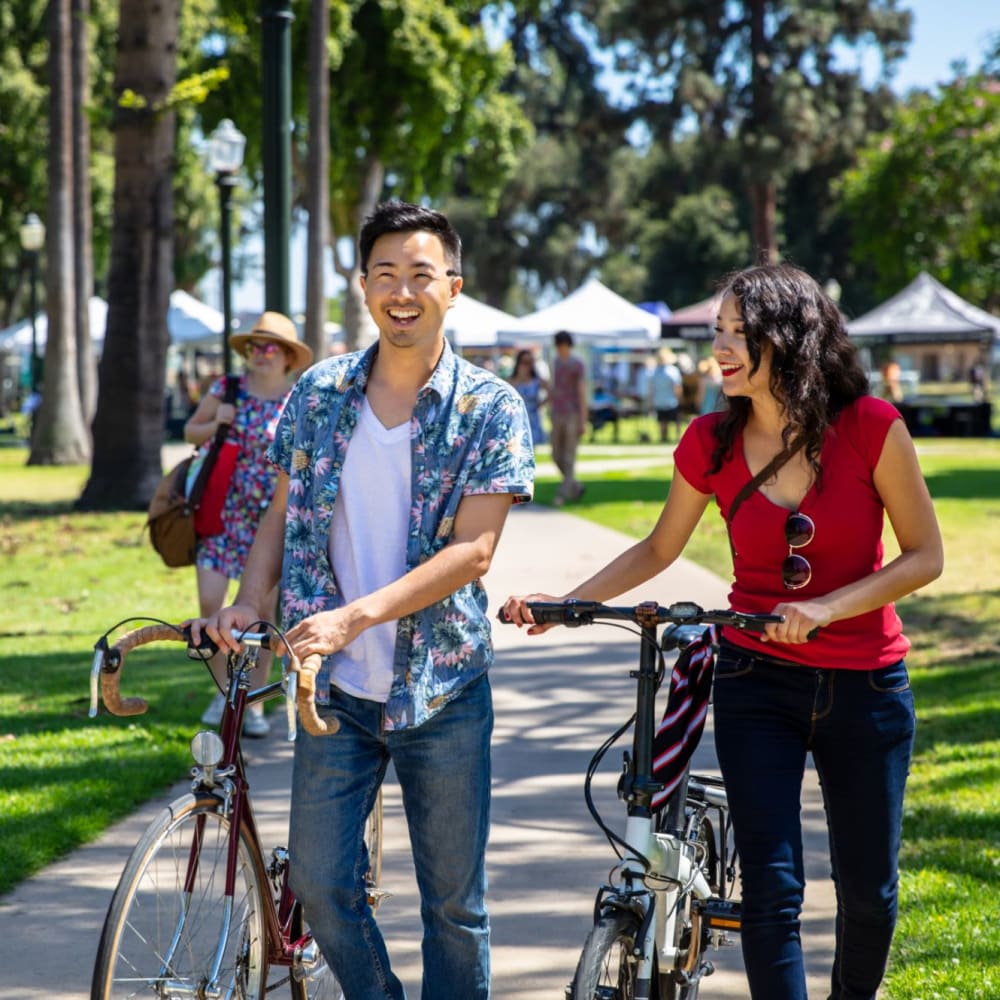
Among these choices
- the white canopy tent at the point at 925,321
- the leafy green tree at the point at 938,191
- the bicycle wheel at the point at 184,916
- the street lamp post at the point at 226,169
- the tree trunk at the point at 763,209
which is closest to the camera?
the bicycle wheel at the point at 184,916

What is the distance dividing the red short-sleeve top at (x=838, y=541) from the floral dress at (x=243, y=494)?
3.89 m

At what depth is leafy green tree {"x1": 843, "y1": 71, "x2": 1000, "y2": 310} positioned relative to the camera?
38.2 m

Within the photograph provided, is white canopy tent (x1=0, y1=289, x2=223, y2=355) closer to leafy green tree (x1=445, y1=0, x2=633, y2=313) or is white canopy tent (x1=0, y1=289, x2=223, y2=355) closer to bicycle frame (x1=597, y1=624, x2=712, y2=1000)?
leafy green tree (x1=445, y1=0, x2=633, y2=313)

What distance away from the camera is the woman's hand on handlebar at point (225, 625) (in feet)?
10.7

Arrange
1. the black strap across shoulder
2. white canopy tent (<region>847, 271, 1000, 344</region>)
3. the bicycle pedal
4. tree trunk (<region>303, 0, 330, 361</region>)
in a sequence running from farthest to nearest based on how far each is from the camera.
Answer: white canopy tent (<region>847, 271, 1000, 344</region>), tree trunk (<region>303, 0, 330, 361</region>), the bicycle pedal, the black strap across shoulder

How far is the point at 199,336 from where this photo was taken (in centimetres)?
3262

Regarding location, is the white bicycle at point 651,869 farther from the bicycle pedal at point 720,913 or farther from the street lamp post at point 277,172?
the street lamp post at point 277,172

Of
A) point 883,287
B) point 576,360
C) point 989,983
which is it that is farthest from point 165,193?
point 883,287

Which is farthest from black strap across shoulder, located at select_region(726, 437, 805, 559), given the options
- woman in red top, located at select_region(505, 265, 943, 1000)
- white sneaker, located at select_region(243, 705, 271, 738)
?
white sneaker, located at select_region(243, 705, 271, 738)

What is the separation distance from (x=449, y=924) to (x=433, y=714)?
46cm

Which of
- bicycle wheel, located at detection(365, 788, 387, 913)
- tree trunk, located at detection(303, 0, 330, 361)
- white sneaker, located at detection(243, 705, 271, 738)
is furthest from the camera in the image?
tree trunk, located at detection(303, 0, 330, 361)

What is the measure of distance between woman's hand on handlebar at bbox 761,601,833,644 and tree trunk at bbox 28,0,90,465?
2217cm

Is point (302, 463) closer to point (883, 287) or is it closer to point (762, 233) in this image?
point (762, 233)

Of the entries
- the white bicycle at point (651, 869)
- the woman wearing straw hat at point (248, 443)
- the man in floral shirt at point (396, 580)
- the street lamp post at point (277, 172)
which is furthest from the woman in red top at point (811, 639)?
the street lamp post at point (277, 172)
